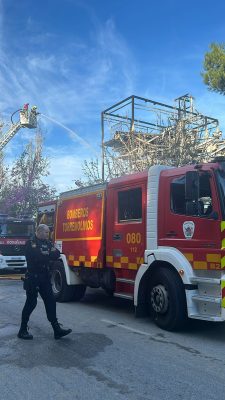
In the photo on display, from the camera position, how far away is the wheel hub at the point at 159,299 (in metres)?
7.09

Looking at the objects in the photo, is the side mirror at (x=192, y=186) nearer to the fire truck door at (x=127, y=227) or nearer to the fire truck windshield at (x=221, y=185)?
the fire truck windshield at (x=221, y=185)

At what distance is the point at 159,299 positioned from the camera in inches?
285

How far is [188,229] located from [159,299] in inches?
51.4

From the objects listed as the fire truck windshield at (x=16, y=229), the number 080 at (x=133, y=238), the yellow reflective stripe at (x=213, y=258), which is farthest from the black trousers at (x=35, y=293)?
the fire truck windshield at (x=16, y=229)

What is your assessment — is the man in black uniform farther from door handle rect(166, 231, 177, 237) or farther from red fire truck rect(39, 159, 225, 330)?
door handle rect(166, 231, 177, 237)

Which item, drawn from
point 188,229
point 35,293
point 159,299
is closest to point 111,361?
point 35,293

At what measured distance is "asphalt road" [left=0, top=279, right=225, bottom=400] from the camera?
438 centimetres

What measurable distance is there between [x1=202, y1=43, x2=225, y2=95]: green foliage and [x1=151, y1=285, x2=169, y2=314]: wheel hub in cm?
766

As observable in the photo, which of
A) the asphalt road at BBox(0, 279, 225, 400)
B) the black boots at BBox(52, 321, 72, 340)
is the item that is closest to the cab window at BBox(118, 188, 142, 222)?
the asphalt road at BBox(0, 279, 225, 400)

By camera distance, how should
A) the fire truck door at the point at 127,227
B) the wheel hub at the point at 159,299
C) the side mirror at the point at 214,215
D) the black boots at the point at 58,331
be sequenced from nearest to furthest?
the black boots at the point at 58,331 → the side mirror at the point at 214,215 → the wheel hub at the point at 159,299 → the fire truck door at the point at 127,227

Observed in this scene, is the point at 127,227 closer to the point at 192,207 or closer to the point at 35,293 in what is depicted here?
the point at 192,207

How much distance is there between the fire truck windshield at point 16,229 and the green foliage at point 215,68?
8979 millimetres

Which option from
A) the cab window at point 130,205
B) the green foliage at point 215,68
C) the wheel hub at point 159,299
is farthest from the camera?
the green foliage at point 215,68

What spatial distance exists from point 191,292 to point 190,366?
5.33 feet
